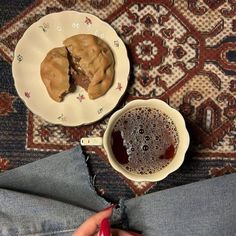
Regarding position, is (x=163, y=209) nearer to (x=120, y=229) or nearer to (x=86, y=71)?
(x=120, y=229)

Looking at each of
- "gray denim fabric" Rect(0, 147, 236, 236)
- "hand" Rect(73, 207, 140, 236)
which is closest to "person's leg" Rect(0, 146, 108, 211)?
"gray denim fabric" Rect(0, 147, 236, 236)

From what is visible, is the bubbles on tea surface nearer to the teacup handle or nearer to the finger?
the teacup handle

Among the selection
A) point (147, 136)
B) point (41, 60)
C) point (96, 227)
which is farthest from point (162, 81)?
point (96, 227)

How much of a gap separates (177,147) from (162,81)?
15 cm

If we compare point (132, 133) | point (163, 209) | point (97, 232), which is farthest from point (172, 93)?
point (97, 232)

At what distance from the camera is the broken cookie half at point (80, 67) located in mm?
905

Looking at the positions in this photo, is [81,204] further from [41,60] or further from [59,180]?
[41,60]

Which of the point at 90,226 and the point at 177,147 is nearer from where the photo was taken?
the point at 90,226

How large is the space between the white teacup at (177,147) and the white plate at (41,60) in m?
0.04

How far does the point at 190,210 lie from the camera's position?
857mm

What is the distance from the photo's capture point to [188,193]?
0.87 meters

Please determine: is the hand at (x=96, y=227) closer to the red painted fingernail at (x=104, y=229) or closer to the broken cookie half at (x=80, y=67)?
the red painted fingernail at (x=104, y=229)

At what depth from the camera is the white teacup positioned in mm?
872

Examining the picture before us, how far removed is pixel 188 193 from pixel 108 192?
0.17 m
